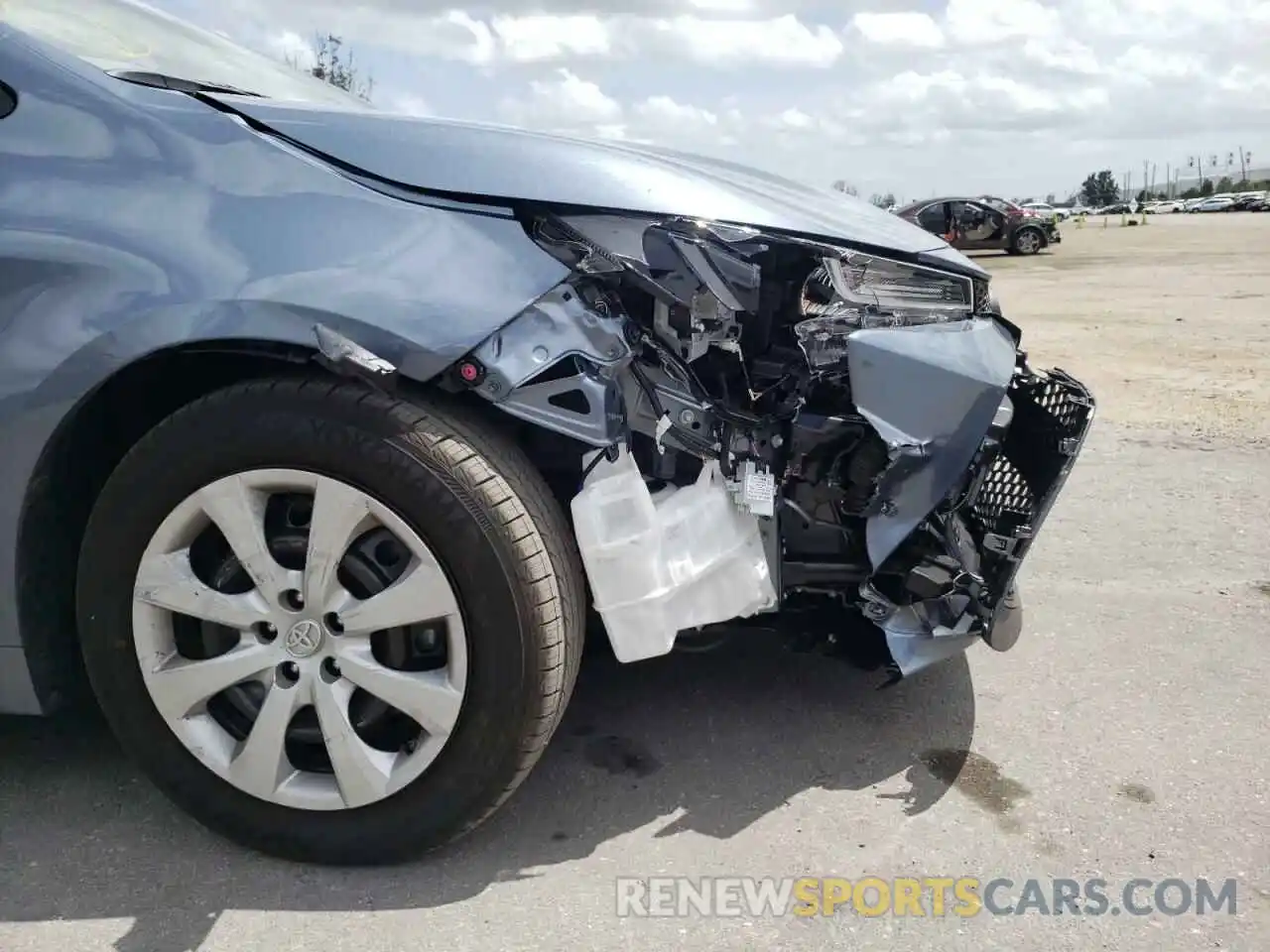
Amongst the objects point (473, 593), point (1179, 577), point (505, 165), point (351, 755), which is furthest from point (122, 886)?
point (1179, 577)

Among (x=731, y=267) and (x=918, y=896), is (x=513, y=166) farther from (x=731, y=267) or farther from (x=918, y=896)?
(x=918, y=896)

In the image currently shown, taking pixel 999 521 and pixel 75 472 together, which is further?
pixel 999 521

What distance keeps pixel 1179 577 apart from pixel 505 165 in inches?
117

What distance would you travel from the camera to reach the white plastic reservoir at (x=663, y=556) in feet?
7.56

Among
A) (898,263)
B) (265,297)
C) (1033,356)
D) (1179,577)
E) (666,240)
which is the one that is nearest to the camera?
(265,297)

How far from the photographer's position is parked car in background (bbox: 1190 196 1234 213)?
7338 cm

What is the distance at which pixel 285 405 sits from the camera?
219 cm

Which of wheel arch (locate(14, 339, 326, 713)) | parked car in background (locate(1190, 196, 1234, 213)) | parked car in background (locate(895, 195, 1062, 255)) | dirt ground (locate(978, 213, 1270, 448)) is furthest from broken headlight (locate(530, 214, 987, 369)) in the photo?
parked car in background (locate(1190, 196, 1234, 213))

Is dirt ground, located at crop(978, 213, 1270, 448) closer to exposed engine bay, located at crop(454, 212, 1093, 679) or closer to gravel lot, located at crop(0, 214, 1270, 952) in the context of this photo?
gravel lot, located at crop(0, 214, 1270, 952)

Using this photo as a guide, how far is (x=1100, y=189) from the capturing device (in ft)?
367

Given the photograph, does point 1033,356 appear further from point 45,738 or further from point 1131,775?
point 45,738

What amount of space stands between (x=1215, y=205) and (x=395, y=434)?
3429 inches

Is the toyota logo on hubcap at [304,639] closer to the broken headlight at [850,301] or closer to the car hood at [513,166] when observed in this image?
the car hood at [513,166]

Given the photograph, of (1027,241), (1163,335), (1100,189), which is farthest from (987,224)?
(1100,189)
